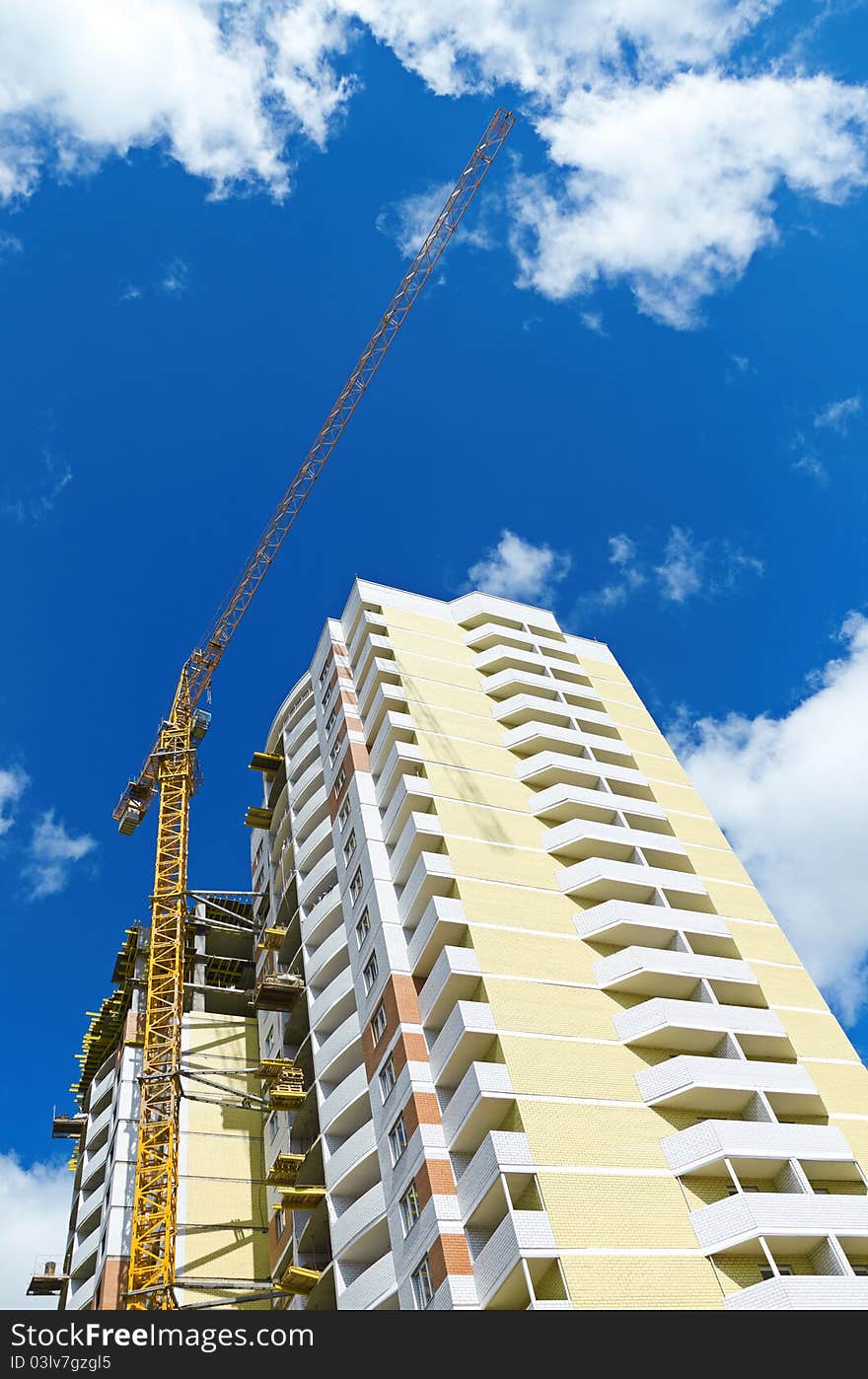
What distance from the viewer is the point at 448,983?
3978cm

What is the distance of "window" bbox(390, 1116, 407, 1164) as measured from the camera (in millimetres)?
38625

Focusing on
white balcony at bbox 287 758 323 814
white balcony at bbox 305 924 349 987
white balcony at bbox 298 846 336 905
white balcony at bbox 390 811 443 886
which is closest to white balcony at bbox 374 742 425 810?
white balcony at bbox 390 811 443 886

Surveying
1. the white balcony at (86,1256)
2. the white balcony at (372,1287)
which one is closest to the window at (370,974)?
the white balcony at (372,1287)

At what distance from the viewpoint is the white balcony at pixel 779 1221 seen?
108 ft

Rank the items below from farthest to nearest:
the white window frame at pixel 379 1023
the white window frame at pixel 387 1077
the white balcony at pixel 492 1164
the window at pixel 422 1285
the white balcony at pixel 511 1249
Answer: the white window frame at pixel 379 1023, the white window frame at pixel 387 1077, the window at pixel 422 1285, the white balcony at pixel 492 1164, the white balcony at pixel 511 1249

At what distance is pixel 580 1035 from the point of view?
39594mm

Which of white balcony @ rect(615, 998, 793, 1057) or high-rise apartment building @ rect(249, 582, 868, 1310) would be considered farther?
white balcony @ rect(615, 998, 793, 1057)

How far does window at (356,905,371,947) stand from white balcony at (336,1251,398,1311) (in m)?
13.7

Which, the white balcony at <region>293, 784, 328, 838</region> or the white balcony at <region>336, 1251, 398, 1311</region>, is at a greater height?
the white balcony at <region>293, 784, 328, 838</region>

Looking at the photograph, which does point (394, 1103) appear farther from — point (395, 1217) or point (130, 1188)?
point (130, 1188)

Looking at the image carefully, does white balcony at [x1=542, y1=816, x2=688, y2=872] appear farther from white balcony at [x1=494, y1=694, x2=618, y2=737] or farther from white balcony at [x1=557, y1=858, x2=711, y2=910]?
white balcony at [x1=494, y1=694, x2=618, y2=737]

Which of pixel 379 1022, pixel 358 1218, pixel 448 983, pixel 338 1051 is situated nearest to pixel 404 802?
pixel 379 1022

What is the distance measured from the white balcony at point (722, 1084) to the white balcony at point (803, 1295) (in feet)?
23.0

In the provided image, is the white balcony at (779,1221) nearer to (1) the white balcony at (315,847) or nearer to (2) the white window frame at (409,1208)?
(2) the white window frame at (409,1208)
